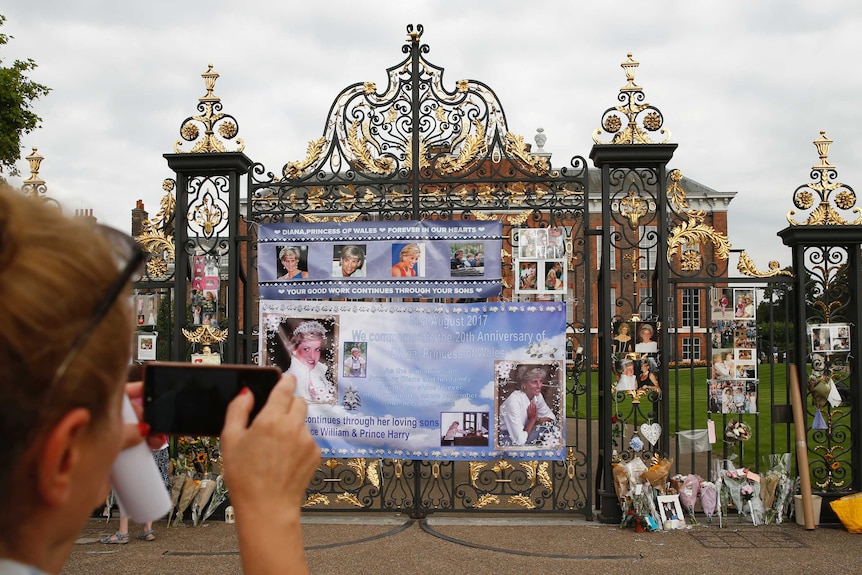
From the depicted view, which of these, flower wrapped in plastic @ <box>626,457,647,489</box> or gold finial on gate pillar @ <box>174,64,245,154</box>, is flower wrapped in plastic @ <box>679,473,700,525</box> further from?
gold finial on gate pillar @ <box>174,64,245,154</box>

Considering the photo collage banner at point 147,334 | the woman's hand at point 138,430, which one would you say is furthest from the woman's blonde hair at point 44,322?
the photo collage banner at point 147,334

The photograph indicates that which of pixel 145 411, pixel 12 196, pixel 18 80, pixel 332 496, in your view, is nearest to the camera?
pixel 12 196

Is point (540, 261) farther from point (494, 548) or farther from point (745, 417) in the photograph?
point (745, 417)

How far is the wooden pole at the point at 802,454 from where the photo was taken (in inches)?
283

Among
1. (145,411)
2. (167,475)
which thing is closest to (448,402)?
(167,475)

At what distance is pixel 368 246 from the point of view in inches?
301

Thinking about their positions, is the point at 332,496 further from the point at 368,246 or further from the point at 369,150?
the point at 369,150

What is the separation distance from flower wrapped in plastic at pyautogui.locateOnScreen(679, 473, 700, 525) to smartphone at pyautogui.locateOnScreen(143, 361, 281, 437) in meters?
7.15

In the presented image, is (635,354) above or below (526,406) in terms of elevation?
above

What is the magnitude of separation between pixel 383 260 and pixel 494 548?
295 cm

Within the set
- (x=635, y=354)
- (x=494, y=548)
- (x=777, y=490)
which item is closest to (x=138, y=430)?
(x=494, y=548)

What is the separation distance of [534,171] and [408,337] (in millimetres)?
2186

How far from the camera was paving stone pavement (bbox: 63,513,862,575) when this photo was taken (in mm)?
6090

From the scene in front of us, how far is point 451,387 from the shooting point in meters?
7.51
